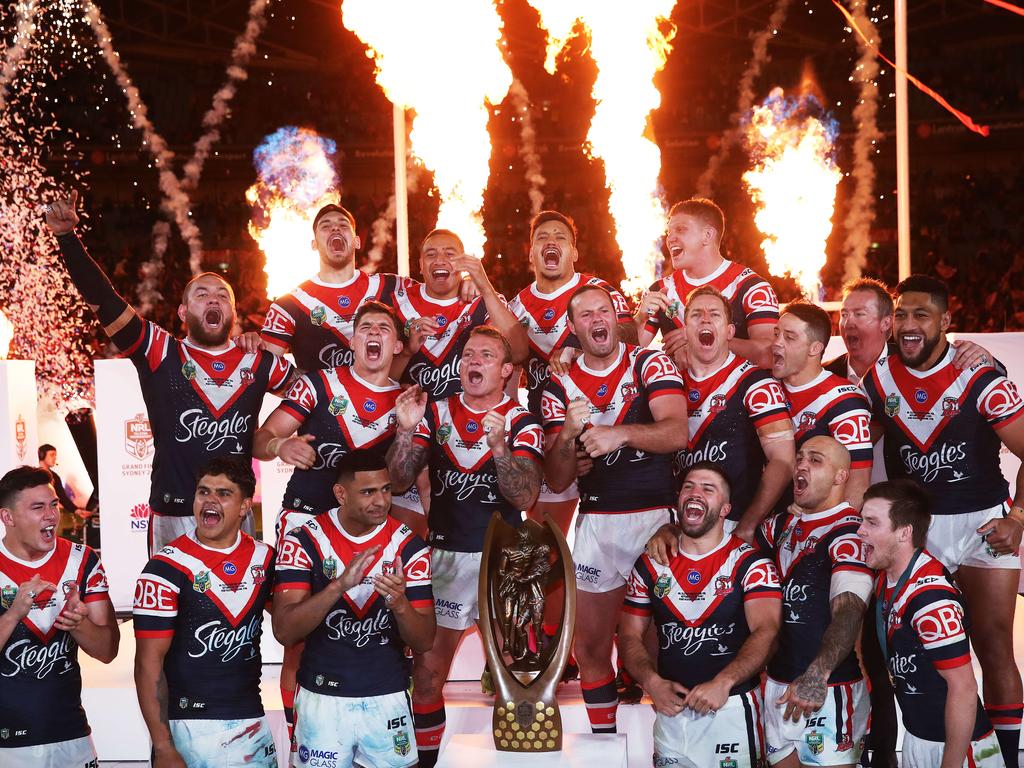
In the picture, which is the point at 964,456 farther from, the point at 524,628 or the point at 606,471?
the point at 524,628

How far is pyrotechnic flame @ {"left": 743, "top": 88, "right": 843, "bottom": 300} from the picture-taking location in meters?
16.3

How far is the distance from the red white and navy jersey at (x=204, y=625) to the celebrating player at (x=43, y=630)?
361 mm

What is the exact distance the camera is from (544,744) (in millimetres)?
4879

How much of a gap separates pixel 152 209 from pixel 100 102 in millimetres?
2885

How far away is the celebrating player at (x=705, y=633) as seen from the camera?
482 cm

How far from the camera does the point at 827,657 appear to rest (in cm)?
470

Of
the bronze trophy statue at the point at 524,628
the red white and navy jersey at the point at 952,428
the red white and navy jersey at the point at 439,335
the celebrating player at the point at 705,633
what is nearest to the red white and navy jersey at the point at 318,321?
the red white and navy jersey at the point at 439,335

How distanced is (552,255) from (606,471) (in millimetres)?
1446

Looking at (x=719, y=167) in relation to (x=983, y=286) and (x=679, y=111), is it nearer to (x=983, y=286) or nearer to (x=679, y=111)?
(x=679, y=111)

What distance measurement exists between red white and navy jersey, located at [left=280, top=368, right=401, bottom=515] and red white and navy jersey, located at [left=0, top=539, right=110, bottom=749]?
1205 mm

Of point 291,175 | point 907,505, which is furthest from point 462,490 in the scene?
point 291,175

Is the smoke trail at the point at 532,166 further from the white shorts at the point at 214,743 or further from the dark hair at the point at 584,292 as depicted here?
the white shorts at the point at 214,743

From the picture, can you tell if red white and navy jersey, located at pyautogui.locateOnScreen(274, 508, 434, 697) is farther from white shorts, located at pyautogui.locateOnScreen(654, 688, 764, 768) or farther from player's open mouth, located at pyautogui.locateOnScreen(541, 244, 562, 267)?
player's open mouth, located at pyautogui.locateOnScreen(541, 244, 562, 267)

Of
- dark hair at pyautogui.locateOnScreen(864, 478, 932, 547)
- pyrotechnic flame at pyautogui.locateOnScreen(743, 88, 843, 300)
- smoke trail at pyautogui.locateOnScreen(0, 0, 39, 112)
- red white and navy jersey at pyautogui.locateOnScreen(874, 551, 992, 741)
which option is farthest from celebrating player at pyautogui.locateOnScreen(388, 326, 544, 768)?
smoke trail at pyautogui.locateOnScreen(0, 0, 39, 112)
